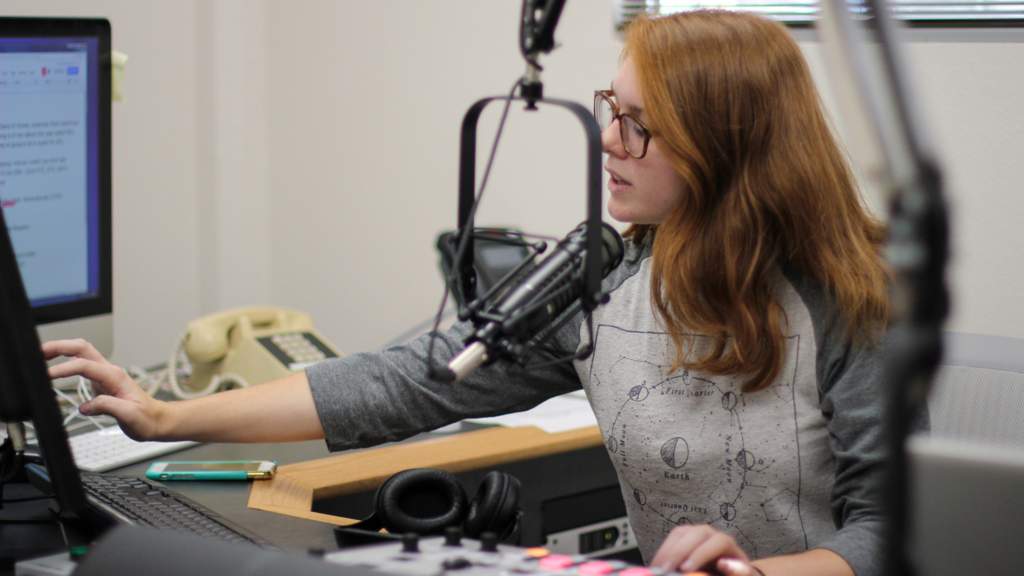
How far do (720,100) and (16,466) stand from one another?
2.68ft

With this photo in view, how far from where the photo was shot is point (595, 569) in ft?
2.58

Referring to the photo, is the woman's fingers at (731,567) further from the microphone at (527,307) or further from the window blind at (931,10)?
the window blind at (931,10)

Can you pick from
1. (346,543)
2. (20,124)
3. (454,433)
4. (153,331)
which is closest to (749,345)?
(346,543)

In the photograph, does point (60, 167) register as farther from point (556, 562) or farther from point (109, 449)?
point (556, 562)

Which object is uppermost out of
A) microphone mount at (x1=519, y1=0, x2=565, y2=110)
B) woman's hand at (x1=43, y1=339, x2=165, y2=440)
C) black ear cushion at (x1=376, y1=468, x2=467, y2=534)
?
microphone mount at (x1=519, y1=0, x2=565, y2=110)

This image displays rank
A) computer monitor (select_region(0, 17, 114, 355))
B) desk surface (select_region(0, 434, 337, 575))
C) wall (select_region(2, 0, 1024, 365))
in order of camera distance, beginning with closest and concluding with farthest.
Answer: desk surface (select_region(0, 434, 337, 575)) → computer monitor (select_region(0, 17, 114, 355)) → wall (select_region(2, 0, 1024, 365))

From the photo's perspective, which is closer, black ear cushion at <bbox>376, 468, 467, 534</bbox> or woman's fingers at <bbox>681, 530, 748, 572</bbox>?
woman's fingers at <bbox>681, 530, 748, 572</bbox>

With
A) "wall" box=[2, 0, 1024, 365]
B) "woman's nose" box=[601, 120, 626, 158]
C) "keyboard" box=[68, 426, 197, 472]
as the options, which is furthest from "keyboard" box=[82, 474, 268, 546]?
"wall" box=[2, 0, 1024, 365]

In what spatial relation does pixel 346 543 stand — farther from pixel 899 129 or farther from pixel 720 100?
pixel 899 129

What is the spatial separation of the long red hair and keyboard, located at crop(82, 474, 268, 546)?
51 centimetres

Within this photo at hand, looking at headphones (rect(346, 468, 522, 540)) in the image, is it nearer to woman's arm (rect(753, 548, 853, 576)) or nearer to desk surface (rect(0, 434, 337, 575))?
desk surface (rect(0, 434, 337, 575))

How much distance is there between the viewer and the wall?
92.2 inches

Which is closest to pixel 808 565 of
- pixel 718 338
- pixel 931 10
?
pixel 718 338

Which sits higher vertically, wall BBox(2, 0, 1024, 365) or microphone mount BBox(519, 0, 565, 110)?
microphone mount BBox(519, 0, 565, 110)
